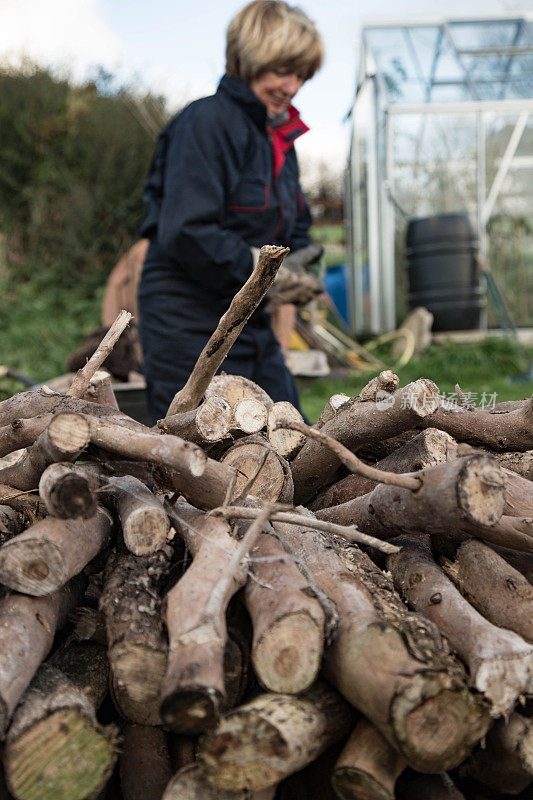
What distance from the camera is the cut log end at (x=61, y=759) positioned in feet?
3.51

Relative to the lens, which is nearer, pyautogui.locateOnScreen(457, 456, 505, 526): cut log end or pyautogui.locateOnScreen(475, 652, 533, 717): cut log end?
pyautogui.locateOnScreen(475, 652, 533, 717): cut log end

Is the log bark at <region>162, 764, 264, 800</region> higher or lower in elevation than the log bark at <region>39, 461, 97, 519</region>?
lower

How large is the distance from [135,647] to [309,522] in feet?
1.16

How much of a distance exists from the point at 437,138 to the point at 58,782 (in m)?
9.26

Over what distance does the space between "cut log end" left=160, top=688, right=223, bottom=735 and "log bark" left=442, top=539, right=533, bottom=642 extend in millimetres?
589

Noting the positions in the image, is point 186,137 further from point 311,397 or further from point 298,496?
point 311,397

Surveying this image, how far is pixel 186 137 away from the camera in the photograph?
2881mm

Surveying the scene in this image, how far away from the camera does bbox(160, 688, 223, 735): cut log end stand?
3.29 ft

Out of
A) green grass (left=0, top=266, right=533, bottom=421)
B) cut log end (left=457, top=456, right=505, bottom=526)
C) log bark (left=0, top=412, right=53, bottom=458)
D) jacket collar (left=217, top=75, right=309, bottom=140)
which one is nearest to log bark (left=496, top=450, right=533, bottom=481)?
cut log end (left=457, top=456, right=505, bottom=526)

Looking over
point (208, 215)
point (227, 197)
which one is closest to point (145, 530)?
point (208, 215)

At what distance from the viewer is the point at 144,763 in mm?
1241

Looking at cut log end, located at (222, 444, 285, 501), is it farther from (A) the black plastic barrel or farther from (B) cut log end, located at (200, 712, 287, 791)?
(A) the black plastic barrel

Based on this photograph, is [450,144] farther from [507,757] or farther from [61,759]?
[61,759]

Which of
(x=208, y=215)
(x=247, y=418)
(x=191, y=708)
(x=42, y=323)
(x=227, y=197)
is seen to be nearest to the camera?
(x=191, y=708)
